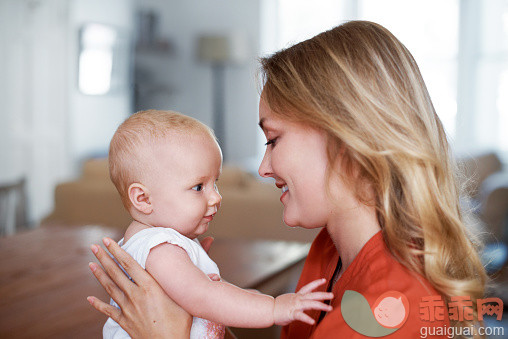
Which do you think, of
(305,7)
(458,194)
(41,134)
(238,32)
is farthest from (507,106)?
(458,194)

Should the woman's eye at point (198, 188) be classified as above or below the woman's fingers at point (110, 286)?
above

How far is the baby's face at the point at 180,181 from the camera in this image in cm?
94

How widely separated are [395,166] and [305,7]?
6480 mm

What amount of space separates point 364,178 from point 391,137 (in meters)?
0.10

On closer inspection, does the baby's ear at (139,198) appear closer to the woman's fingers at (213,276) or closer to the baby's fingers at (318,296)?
the woman's fingers at (213,276)

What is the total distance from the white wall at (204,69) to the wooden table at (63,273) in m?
5.17

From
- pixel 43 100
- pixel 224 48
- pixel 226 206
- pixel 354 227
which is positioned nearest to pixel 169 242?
pixel 354 227

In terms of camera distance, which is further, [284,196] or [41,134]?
[41,134]

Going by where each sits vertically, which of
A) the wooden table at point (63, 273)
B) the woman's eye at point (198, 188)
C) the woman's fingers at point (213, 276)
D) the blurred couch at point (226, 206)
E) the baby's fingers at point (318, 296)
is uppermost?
the woman's eye at point (198, 188)

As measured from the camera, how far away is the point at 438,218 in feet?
2.83

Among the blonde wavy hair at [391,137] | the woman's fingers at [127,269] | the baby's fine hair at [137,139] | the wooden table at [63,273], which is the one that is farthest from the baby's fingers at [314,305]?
the wooden table at [63,273]

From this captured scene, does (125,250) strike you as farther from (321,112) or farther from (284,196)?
(321,112)

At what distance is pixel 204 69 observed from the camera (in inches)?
295

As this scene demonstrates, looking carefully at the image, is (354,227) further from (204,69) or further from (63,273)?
(204,69)
